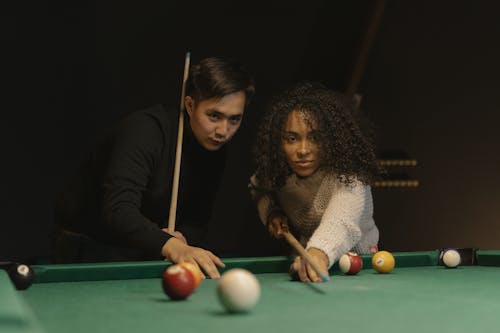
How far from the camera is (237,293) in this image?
1.54m

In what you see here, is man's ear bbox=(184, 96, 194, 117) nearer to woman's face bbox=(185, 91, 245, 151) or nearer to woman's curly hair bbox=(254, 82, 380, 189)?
woman's face bbox=(185, 91, 245, 151)

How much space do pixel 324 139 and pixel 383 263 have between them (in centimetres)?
74

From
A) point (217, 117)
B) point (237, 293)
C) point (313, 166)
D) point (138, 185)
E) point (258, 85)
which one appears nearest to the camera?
point (237, 293)

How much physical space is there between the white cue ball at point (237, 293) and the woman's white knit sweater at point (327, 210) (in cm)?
97

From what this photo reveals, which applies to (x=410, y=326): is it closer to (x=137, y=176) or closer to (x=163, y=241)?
(x=163, y=241)

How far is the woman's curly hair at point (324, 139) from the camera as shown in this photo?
9.78ft

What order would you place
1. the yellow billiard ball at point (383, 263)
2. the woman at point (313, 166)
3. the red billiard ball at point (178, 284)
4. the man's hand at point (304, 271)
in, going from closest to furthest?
the red billiard ball at point (178, 284), the man's hand at point (304, 271), the yellow billiard ball at point (383, 263), the woman at point (313, 166)

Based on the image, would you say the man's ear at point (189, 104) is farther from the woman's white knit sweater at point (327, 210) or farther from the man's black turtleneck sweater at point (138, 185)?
the woman's white knit sweater at point (327, 210)

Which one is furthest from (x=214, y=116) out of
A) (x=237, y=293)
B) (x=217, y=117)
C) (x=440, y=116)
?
(x=440, y=116)

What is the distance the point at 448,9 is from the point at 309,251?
3115 mm

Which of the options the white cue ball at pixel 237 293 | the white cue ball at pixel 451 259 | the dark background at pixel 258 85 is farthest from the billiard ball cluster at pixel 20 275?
the dark background at pixel 258 85

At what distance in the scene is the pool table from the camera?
142 centimetres

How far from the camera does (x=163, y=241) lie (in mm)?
2486

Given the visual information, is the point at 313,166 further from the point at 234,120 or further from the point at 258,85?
the point at 258,85
